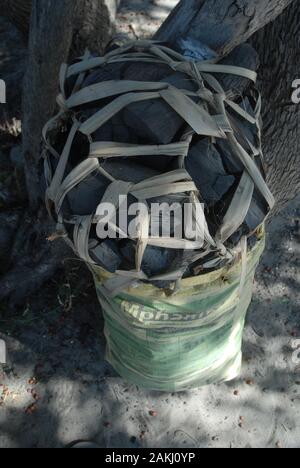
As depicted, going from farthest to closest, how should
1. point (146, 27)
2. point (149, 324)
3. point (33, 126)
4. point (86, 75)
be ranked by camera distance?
point (146, 27), point (33, 126), point (149, 324), point (86, 75)

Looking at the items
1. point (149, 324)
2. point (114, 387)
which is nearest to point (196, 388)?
point (114, 387)

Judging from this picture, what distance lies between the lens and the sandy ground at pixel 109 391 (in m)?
2.10

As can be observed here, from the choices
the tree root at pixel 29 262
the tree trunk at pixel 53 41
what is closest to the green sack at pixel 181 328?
the tree root at pixel 29 262

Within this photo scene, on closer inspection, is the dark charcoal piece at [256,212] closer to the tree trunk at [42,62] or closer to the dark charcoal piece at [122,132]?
the dark charcoal piece at [122,132]

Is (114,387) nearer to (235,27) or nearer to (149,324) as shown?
(149,324)

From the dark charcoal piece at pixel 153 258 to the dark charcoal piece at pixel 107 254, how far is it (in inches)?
0.8

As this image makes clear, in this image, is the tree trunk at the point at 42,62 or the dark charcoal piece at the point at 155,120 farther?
the tree trunk at the point at 42,62

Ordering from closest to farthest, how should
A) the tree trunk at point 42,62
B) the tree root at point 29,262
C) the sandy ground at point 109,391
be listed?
the tree trunk at point 42,62 < the sandy ground at point 109,391 < the tree root at point 29,262

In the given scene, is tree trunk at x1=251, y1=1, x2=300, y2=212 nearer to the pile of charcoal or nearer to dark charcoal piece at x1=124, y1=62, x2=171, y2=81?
the pile of charcoal

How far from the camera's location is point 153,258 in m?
1.22

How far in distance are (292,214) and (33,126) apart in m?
Answer: 1.51

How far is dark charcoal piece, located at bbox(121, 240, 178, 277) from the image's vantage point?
1208mm

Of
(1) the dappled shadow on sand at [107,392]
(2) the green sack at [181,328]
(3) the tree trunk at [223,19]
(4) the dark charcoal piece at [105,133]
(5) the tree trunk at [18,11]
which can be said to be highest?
(3) the tree trunk at [223,19]
